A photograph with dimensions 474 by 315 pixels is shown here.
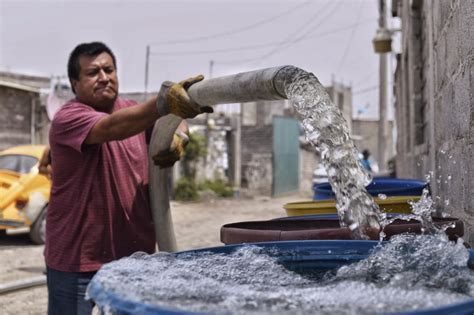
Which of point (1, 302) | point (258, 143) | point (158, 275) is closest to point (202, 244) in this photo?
point (1, 302)

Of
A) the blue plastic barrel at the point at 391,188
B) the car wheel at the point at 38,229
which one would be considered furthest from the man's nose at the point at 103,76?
the car wheel at the point at 38,229

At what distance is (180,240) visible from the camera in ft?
29.4

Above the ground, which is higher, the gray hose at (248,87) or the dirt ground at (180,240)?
the gray hose at (248,87)

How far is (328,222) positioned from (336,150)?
1.03 feet

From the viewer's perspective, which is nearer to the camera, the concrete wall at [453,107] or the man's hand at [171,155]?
the concrete wall at [453,107]

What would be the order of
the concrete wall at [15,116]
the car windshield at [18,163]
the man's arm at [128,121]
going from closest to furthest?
the man's arm at [128,121]
the car windshield at [18,163]
the concrete wall at [15,116]

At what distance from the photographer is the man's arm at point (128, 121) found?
2182 mm

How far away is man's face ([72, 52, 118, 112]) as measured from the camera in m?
2.59

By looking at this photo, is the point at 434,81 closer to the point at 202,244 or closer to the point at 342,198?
the point at 342,198

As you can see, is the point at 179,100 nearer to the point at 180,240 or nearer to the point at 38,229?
the point at 38,229

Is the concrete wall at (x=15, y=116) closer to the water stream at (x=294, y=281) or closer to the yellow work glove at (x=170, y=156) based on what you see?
the yellow work glove at (x=170, y=156)

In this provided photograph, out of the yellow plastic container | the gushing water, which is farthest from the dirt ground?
the gushing water

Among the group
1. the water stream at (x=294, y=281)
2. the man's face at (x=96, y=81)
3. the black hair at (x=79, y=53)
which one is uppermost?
the black hair at (x=79, y=53)

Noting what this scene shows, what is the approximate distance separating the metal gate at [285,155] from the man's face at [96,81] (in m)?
16.6
